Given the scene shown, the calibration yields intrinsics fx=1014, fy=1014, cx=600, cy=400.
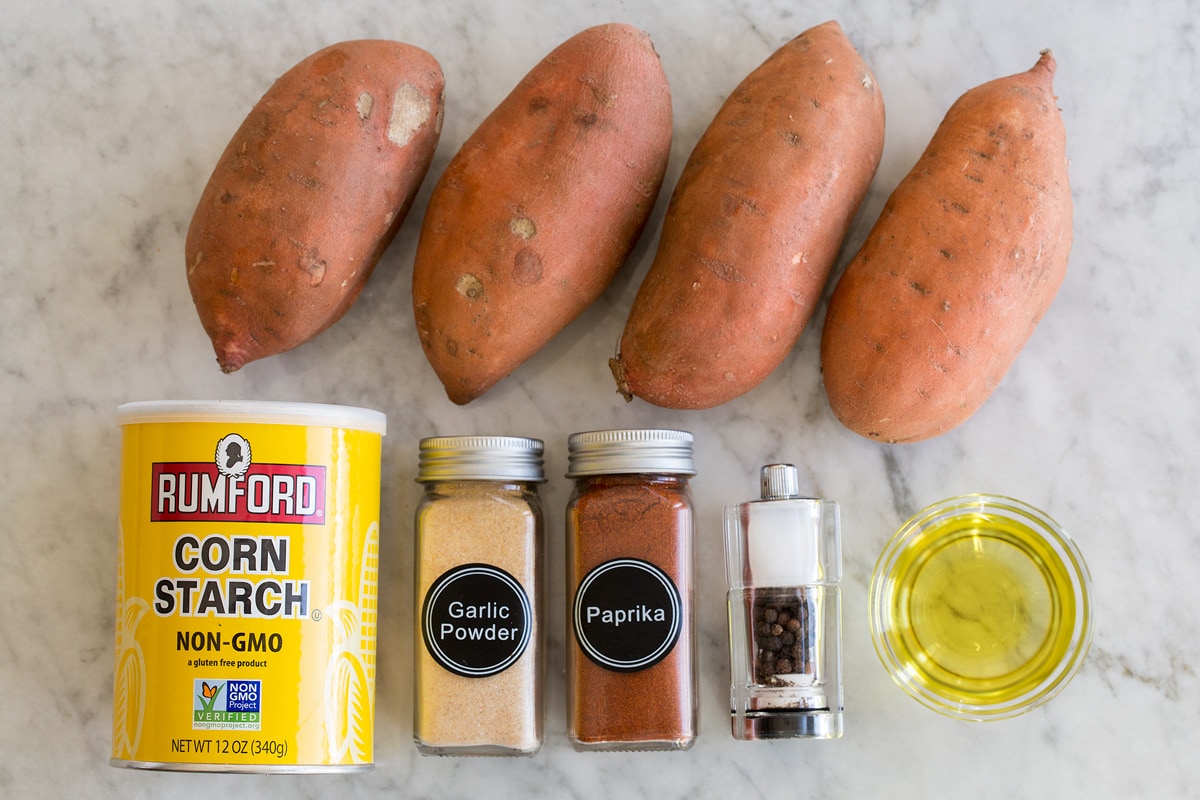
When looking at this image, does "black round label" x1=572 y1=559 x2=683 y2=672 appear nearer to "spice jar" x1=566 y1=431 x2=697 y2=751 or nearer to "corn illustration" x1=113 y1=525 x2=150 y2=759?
"spice jar" x1=566 y1=431 x2=697 y2=751

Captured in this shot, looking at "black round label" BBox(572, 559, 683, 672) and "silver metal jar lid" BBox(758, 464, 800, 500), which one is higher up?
"silver metal jar lid" BBox(758, 464, 800, 500)

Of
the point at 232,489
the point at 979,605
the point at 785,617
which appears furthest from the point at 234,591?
the point at 979,605

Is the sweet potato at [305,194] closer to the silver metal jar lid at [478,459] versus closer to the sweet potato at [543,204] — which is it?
the sweet potato at [543,204]

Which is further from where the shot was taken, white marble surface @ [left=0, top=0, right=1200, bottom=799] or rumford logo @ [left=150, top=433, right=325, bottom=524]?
white marble surface @ [left=0, top=0, right=1200, bottom=799]

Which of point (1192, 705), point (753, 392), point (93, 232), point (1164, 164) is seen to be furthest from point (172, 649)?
point (1164, 164)

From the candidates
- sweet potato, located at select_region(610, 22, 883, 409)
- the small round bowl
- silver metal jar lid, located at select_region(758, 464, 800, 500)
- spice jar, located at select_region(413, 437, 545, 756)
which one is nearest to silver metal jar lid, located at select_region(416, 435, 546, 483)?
spice jar, located at select_region(413, 437, 545, 756)

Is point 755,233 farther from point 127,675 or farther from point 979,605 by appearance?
point 127,675
